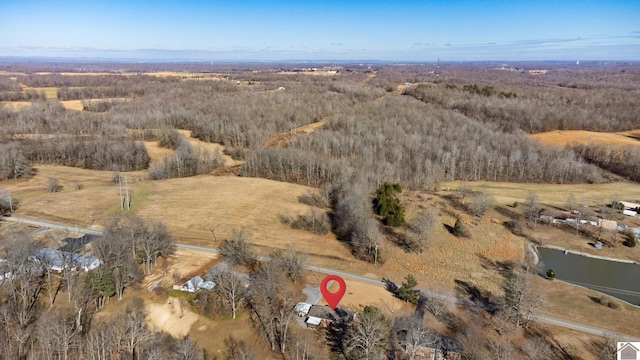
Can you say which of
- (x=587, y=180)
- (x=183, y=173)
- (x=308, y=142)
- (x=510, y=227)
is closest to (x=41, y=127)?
(x=183, y=173)

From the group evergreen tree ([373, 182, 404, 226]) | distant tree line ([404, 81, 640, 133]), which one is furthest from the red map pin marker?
distant tree line ([404, 81, 640, 133])

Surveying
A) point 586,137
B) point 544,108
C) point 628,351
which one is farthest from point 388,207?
point 544,108

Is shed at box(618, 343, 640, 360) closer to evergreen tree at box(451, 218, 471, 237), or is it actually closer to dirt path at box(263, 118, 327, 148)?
evergreen tree at box(451, 218, 471, 237)

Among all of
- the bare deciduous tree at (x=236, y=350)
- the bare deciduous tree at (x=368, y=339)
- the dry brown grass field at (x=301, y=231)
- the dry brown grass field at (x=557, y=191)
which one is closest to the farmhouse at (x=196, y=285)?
the dry brown grass field at (x=301, y=231)

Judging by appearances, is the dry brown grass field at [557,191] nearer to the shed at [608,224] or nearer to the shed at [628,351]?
the shed at [608,224]

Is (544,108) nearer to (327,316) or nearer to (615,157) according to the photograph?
(615,157)

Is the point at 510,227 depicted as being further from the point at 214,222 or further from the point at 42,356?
the point at 42,356

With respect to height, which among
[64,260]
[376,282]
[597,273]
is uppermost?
[64,260]
